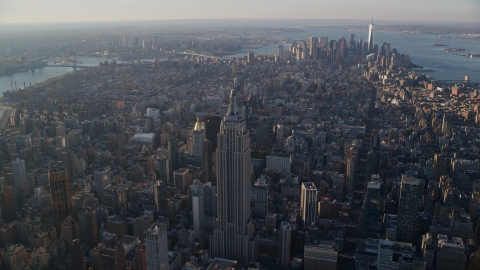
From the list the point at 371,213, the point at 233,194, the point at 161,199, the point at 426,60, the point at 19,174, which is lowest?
the point at 371,213

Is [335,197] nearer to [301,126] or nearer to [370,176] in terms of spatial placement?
[370,176]

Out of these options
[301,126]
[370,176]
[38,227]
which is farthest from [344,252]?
[301,126]

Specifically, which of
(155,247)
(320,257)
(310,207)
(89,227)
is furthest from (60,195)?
(320,257)

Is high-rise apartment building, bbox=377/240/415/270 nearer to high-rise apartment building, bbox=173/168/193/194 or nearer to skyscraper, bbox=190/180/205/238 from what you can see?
skyscraper, bbox=190/180/205/238

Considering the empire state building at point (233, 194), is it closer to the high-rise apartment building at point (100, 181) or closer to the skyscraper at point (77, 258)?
the skyscraper at point (77, 258)

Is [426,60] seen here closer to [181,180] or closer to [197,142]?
[197,142]
